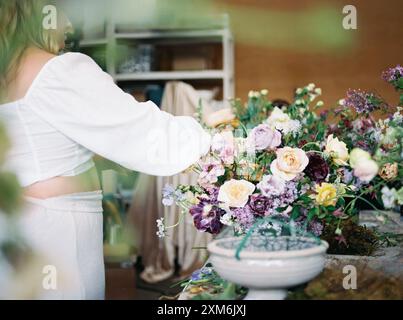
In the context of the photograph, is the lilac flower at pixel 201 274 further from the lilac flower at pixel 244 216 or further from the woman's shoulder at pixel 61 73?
the woman's shoulder at pixel 61 73

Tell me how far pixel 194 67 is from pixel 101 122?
2.64 m

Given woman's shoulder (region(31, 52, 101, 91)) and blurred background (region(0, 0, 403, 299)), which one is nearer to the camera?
woman's shoulder (region(31, 52, 101, 91))

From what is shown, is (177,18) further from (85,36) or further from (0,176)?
(0,176)

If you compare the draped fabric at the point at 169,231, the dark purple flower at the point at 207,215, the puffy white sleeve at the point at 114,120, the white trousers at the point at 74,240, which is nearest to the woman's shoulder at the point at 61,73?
the puffy white sleeve at the point at 114,120

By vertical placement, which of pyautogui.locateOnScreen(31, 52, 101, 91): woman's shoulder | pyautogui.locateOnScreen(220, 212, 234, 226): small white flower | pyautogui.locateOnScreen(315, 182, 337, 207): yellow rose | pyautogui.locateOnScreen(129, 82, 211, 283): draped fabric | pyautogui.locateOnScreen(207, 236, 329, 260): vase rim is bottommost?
pyautogui.locateOnScreen(129, 82, 211, 283): draped fabric

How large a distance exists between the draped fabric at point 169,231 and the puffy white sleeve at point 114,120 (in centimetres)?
226

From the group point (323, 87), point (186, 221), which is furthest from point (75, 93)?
point (323, 87)

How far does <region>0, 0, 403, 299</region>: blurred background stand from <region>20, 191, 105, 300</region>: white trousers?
5.92 ft

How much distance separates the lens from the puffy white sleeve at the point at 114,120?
1.05 meters

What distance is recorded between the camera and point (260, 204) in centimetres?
95

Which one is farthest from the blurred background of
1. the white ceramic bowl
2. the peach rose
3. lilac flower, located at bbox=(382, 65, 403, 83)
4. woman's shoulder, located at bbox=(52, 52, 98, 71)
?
the white ceramic bowl

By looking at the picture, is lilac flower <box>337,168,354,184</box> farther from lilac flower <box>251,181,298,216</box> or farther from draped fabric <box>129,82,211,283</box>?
draped fabric <box>129,82,211,283</box>

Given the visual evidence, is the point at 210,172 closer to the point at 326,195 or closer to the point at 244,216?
the point at 244,216

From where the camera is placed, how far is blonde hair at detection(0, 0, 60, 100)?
89 cm
